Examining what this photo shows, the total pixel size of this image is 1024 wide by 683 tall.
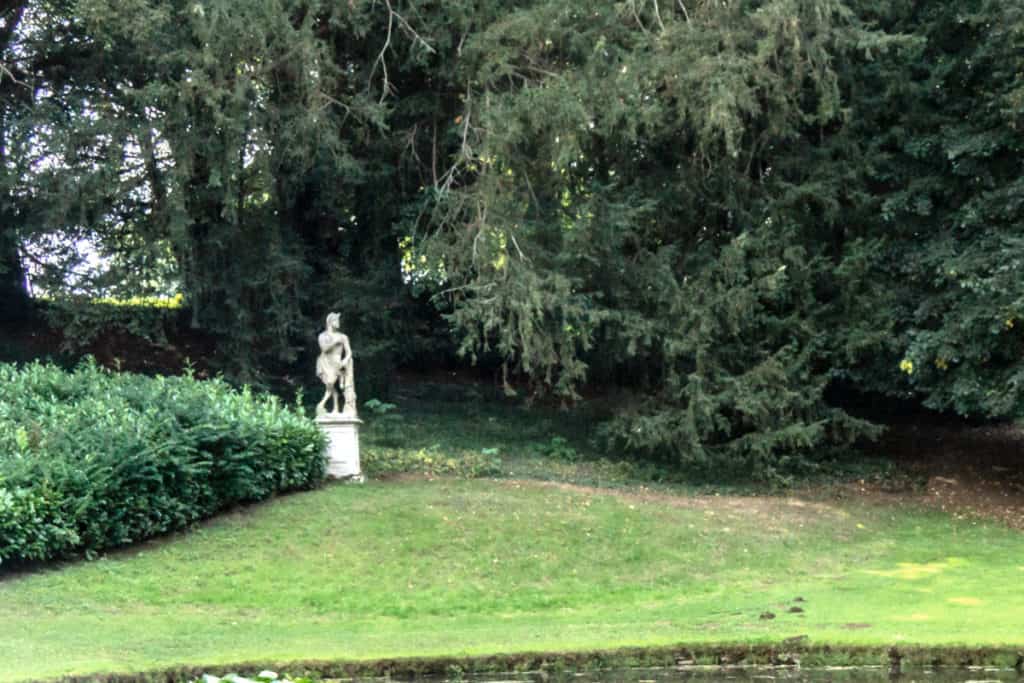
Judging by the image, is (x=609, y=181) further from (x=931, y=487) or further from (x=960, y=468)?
(x=960, y=468)

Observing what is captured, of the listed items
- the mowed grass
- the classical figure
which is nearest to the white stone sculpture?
the classical figure

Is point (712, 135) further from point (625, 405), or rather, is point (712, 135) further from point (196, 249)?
point (196, 249)

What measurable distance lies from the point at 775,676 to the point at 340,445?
958 cm

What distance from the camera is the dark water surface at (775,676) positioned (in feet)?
35.5

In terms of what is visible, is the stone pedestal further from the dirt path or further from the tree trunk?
the tree trunk

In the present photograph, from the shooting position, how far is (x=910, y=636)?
38.8 ft

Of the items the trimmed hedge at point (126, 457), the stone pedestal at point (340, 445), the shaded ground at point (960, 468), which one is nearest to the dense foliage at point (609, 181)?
the shaded ground at point (960, 468)

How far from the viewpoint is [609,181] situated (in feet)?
76.3

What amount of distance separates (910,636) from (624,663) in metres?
2.80

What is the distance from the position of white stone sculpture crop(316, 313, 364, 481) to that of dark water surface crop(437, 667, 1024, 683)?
27.3 feet

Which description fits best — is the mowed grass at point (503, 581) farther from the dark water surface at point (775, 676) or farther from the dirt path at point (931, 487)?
the dark water surface at point (775, 676)

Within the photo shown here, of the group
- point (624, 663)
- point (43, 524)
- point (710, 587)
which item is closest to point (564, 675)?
point (624, 663)

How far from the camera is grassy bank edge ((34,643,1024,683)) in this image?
36.2 ft

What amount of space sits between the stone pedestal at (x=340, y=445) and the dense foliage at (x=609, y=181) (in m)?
2.77
